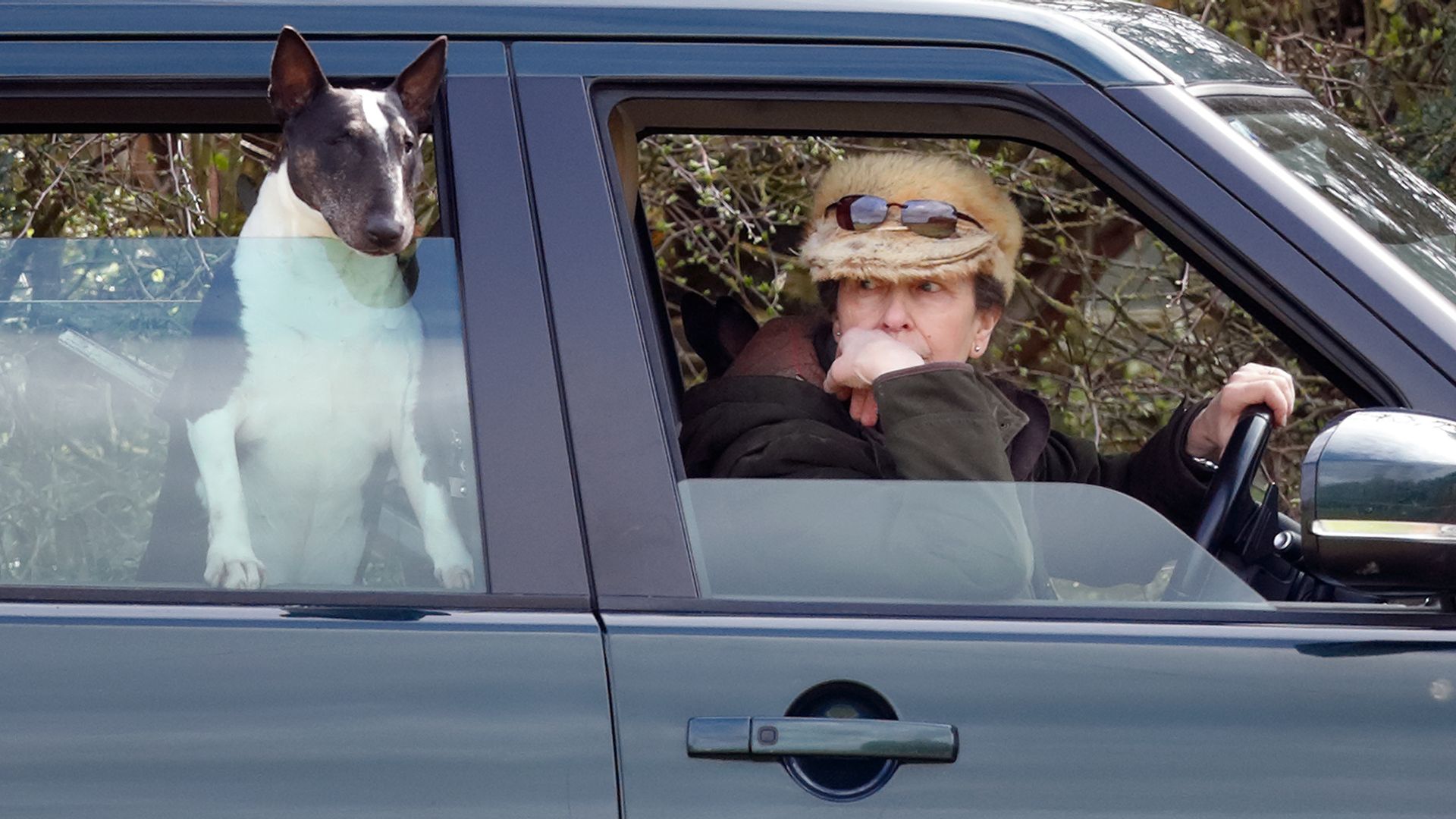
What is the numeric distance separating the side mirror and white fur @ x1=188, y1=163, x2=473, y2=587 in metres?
0.88

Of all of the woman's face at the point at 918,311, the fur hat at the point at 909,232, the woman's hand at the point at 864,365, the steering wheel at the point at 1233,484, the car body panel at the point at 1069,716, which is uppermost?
the fur hat at the point at 909,232

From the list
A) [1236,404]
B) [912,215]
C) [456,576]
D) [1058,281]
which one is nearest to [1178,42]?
[912,215]

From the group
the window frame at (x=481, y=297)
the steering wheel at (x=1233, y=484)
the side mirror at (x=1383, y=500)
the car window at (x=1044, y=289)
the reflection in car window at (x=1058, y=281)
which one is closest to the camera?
the side mirror at (x=1383, y=500)

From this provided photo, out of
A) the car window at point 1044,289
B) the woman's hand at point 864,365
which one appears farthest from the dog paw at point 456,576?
the car window at point 1044,289

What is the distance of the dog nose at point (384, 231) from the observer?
1915 millimetres

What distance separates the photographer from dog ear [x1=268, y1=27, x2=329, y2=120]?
1812mm

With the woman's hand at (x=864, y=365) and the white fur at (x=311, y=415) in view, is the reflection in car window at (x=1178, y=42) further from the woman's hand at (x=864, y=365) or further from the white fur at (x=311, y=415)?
the white fur at (x=311, y=415)

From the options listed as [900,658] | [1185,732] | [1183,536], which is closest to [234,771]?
[900,658]

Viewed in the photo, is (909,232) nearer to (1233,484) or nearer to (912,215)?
(912,215)

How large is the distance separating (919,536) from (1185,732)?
0.35 metres

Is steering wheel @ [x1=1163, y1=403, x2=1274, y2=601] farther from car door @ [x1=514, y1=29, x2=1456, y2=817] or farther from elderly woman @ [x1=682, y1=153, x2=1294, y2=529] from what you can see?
car door @ [x1=514, y1=29, x2=1456, y2=817]

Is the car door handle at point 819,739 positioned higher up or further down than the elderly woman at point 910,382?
further down

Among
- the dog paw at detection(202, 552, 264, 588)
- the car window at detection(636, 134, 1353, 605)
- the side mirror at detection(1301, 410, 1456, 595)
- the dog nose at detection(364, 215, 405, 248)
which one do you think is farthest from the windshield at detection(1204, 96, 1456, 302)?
the dog paw at detection(202, 552, 264, 588)

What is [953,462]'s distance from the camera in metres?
1.93
